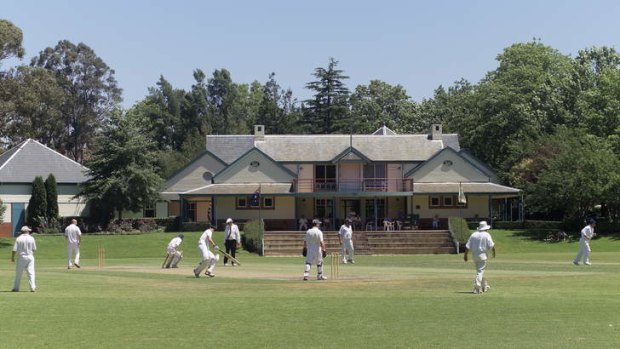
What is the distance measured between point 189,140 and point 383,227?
40.4 meters

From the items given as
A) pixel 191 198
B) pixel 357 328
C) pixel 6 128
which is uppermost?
A: pixel 6 128

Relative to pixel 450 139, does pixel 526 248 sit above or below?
below

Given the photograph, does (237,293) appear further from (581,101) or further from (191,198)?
(581,101)

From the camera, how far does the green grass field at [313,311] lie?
1477 centimetres

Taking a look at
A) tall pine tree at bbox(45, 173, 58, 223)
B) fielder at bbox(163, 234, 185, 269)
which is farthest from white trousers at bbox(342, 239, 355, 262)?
tall pine tree at bbox(45, 173, 58, 223)

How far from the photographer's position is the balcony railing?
66062 mm

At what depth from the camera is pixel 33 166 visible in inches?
2872

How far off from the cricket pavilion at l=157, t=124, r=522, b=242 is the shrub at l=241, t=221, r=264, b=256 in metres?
7.18

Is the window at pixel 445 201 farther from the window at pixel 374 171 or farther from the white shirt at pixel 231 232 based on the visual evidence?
the white shirt at pixel 231 232

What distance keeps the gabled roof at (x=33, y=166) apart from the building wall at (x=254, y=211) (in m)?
11.7

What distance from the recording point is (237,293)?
2273 centimetres

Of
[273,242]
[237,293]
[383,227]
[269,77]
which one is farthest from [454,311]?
[269,77]

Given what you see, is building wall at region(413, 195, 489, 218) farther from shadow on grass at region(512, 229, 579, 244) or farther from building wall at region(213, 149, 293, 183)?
building wall at region(213, 149, 293, 183)

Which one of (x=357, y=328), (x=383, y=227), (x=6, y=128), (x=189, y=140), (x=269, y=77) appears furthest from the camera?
(x=269, y=77)
